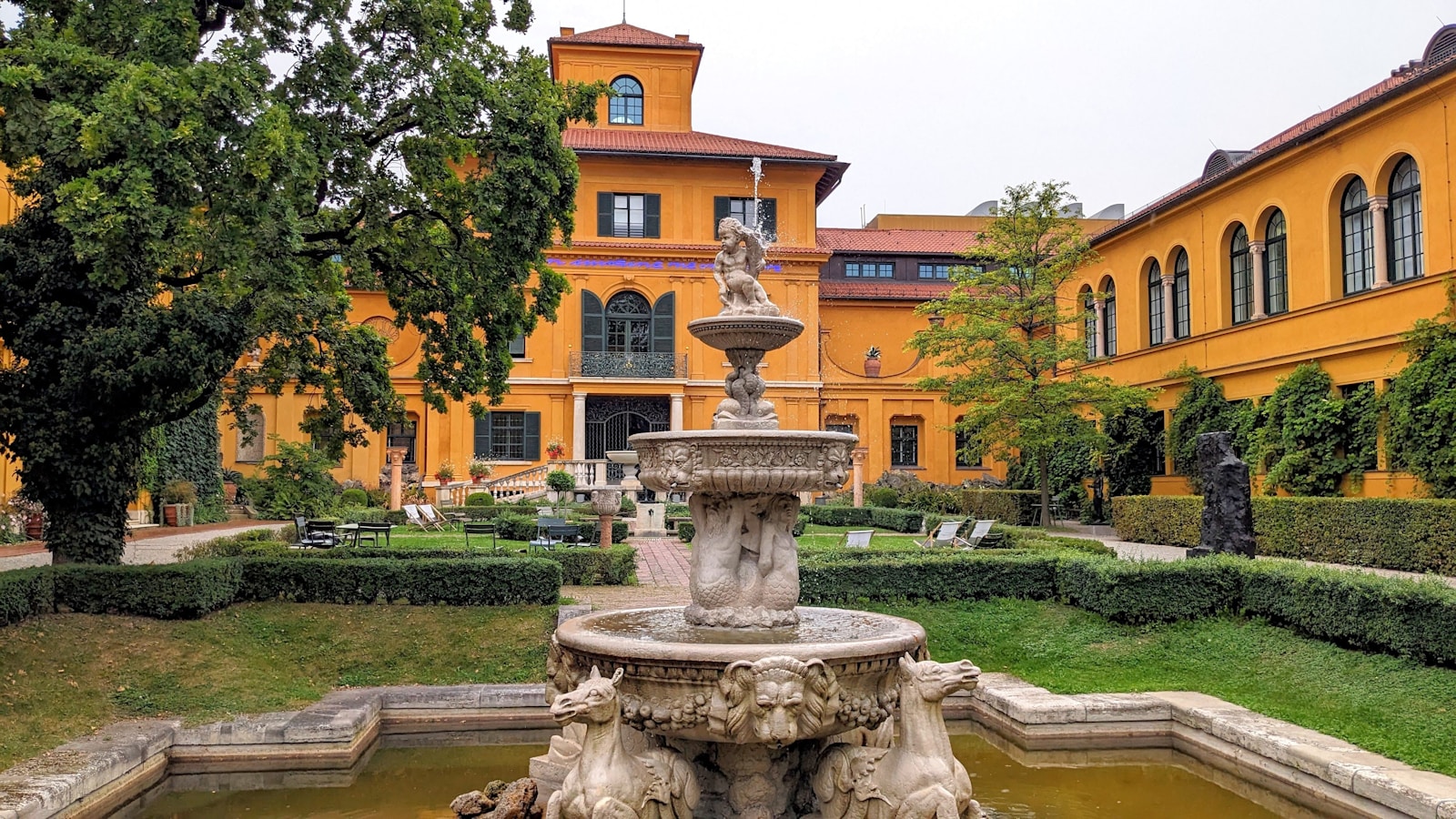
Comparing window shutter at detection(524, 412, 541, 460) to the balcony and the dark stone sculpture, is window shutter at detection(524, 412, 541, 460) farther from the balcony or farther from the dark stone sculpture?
the dark stone sculpture

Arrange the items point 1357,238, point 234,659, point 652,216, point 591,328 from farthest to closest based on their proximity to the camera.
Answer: point 652,216, point 591,328, point 1357,238, point 234,659

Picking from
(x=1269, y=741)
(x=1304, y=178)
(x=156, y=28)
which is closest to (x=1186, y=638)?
(x=1269, y=741)

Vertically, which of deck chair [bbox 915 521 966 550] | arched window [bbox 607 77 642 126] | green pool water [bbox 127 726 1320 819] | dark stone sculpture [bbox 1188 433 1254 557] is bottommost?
green pool water [bbox 127 726 1320 819]

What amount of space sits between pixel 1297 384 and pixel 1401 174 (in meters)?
4.34

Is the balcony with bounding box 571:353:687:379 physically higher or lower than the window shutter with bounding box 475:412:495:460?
higher

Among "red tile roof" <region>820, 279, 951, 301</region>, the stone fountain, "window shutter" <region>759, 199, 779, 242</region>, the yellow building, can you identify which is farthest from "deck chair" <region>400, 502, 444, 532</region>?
"red tile roof" <region>820, 279, 951, 301</region>

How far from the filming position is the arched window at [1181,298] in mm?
26578

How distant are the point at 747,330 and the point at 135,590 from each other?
7391 mm

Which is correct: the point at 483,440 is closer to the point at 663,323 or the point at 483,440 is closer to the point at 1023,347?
the point at 663,323

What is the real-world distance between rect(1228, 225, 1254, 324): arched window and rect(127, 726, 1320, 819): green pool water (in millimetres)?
18734

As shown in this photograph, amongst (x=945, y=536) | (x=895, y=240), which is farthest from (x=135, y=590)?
(x=895, y=240)

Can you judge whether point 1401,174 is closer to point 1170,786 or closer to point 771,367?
point 1170,786

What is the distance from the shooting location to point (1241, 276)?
24484 mm

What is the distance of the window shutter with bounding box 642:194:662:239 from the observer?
116 ft
